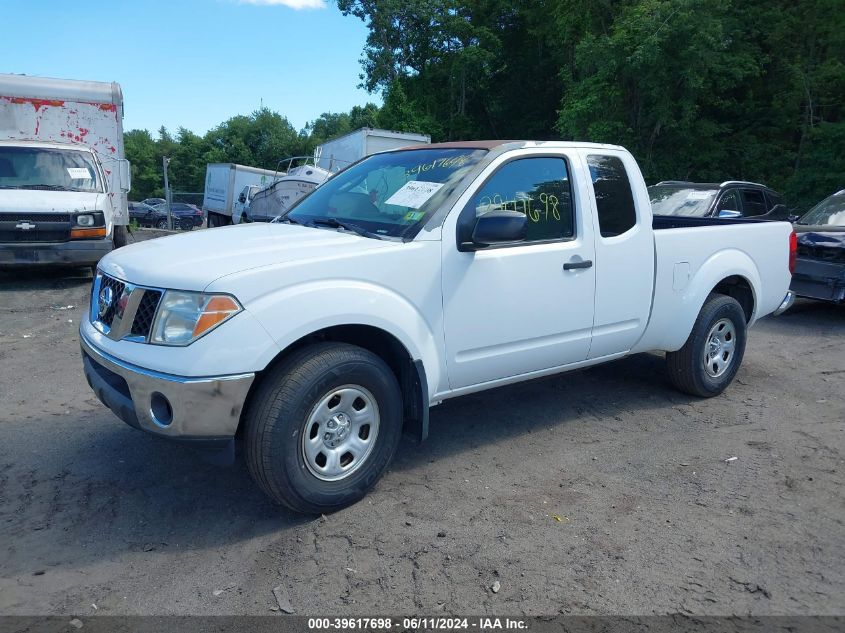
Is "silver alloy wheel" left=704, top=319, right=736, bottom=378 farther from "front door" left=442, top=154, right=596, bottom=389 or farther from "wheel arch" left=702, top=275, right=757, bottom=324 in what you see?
"front door" left=442, top=154, right=596, bottom=389

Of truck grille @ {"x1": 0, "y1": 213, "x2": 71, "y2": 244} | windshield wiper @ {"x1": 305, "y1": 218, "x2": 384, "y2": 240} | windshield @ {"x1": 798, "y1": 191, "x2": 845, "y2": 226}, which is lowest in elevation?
truck grille @ {"x1": 0, "y1": 213, "x2": 71, "y2": 244}

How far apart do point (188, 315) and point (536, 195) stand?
2247 mm

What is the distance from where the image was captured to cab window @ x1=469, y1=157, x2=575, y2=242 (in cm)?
404

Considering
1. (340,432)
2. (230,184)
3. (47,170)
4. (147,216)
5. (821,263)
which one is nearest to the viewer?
(340,432)

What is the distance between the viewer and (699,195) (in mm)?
10078

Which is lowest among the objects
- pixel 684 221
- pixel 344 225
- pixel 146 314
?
pixel 146 314

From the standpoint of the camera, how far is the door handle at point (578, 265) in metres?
4.25

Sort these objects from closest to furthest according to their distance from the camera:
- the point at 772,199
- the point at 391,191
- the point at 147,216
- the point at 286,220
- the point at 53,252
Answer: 1. the point at 391,191
2. the point at 286,220
3. the point at 53,252
4. the point at 772,199
5. the point at 147,216

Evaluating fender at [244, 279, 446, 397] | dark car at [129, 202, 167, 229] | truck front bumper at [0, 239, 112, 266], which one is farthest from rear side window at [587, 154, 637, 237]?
dark car at [129, 202, 167, 229]

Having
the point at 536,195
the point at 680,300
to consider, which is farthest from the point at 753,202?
the point at 536,195

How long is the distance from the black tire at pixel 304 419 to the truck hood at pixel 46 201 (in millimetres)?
7594

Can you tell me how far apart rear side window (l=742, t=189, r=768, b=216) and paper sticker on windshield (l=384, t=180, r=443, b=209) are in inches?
315

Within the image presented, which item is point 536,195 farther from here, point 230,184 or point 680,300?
point 230,184

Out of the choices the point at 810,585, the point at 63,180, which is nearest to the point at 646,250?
the point at 810,585
